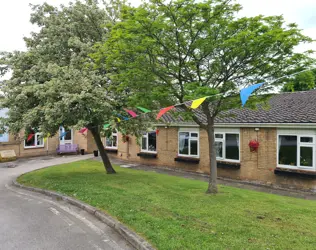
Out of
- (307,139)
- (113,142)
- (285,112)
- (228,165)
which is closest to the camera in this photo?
(307,139)

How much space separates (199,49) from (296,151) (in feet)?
25.0

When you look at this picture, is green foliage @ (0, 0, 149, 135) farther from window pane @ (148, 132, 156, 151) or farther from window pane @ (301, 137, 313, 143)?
window pane @ (301, 137, 313, 143)

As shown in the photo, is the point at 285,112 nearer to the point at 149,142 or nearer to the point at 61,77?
the point at 149,142

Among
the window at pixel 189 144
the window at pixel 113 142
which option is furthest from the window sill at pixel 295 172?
the window at pixel 113 142

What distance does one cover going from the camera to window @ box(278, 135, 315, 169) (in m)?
11.8

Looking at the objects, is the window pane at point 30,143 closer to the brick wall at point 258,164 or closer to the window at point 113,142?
the window at point 113,142

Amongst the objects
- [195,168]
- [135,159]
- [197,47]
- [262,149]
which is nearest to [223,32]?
[197,47]

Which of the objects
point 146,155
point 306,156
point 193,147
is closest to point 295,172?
point 306,156

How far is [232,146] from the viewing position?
14445 mm

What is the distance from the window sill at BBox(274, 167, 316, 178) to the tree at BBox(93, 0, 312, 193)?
19.0ft

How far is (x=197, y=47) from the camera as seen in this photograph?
787cm

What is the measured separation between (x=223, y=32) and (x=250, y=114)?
808cm

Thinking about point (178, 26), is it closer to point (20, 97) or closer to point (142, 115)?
point (142, 115)

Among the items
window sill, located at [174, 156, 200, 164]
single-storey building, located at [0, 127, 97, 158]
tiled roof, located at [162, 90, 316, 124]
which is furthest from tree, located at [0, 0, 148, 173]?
single-storey building, located at [0, 127, 97, 158]
